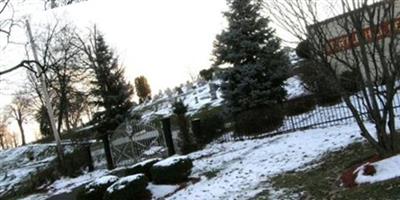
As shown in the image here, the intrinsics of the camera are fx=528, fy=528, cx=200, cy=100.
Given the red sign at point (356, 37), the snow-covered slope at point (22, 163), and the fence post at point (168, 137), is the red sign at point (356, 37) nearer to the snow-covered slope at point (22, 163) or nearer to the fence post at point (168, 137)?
the fence post at point (168, 137)

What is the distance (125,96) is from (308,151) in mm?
21714

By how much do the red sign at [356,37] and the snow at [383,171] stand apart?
204 cm

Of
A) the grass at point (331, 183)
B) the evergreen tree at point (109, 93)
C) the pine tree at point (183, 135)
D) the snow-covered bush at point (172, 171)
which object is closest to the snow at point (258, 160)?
the grass at point (331, 183)

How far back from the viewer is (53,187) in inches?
933

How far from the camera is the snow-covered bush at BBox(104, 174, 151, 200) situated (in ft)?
44.5

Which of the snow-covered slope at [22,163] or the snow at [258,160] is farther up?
the snow-covered slope at [22,163]

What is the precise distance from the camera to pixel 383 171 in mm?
8695

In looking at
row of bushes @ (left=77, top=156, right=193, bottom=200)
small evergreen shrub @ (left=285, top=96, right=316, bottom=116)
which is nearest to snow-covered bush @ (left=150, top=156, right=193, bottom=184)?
row of bushes @ (left=77, top=156, right=193, bottom=200)

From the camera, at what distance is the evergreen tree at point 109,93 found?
33312 mm

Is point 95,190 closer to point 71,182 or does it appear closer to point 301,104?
point 71,182

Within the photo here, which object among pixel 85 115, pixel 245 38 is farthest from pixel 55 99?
pixel 245 38

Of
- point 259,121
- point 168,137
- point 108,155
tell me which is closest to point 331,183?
point 259,121

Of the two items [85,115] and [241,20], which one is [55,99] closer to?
[85,115]

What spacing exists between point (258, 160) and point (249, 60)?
1049 cm
